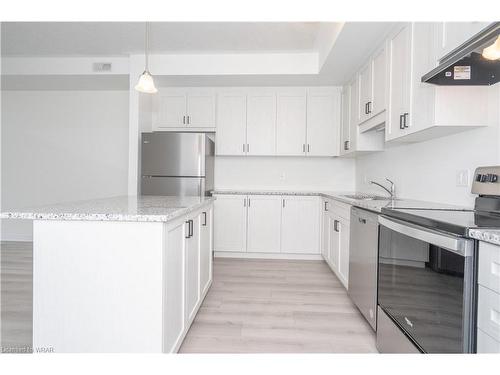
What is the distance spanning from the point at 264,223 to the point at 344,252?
4.28 ft

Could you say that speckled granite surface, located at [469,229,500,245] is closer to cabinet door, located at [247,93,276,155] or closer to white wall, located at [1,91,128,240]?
cabinet door, located at [247,93,276,155]

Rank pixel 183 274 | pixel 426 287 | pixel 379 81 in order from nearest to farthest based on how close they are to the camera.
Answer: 1. pixel 426 287
2. pixel 183 274
3. pixel 379 81

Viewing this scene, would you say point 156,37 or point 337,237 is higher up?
point 156,37

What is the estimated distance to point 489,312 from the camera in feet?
3.05

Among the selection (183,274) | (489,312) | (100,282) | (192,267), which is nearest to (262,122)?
(192,267)

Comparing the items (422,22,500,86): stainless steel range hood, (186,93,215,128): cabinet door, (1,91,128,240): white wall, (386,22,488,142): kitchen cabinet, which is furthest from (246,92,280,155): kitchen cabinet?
(422,22,500,86): stainless steel range hood

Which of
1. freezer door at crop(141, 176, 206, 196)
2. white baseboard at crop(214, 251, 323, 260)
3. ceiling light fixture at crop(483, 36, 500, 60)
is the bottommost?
white baseboard at crop(214, 251, 323, 260)

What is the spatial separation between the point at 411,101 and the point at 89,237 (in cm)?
215

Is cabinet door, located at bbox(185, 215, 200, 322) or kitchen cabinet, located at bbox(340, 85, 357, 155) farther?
kitchen cabinet, located at bbox(340, 85, 357, 155)

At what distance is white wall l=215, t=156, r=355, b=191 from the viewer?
425 cm

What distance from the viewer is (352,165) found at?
167 inches

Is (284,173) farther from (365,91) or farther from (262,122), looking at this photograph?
(365,91)

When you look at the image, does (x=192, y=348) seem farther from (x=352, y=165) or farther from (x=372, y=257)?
(x=352, y=165)

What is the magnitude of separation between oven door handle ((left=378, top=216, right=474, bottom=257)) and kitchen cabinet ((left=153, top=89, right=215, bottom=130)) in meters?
2.99
